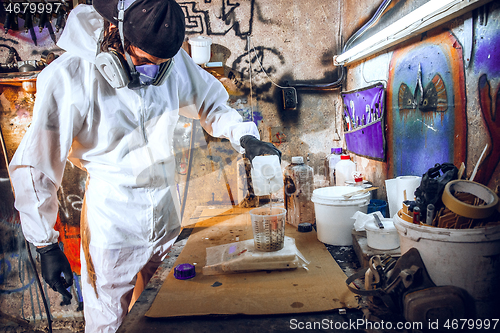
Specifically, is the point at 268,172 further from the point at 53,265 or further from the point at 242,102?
the point at 242,102

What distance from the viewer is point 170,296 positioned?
4.24ft

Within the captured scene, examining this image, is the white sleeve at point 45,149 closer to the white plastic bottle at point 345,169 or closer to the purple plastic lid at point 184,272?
the purple plastic lid at point 184,272

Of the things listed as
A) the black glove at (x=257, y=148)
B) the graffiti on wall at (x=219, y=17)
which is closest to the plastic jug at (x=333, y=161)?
the black glove at (x=257, y=148)

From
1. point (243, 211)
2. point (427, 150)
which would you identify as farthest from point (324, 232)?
point (243, 211)

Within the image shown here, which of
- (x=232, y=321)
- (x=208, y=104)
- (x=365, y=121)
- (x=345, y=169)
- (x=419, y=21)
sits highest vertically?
(x=419, y=21)

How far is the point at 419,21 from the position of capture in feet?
5.13

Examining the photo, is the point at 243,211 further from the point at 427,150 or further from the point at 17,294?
the point at 17,294

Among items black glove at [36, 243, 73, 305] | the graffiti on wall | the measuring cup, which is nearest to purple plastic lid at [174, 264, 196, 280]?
the measuring cup

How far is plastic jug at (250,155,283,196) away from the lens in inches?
62.9

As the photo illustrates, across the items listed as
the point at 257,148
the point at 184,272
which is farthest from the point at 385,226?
the point at 184,272

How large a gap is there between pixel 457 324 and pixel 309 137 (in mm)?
2340

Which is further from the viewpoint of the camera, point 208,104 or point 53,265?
point 208,104

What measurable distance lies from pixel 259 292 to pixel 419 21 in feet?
5.29

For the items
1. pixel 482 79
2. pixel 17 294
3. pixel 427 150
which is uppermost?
pixel 482 79
